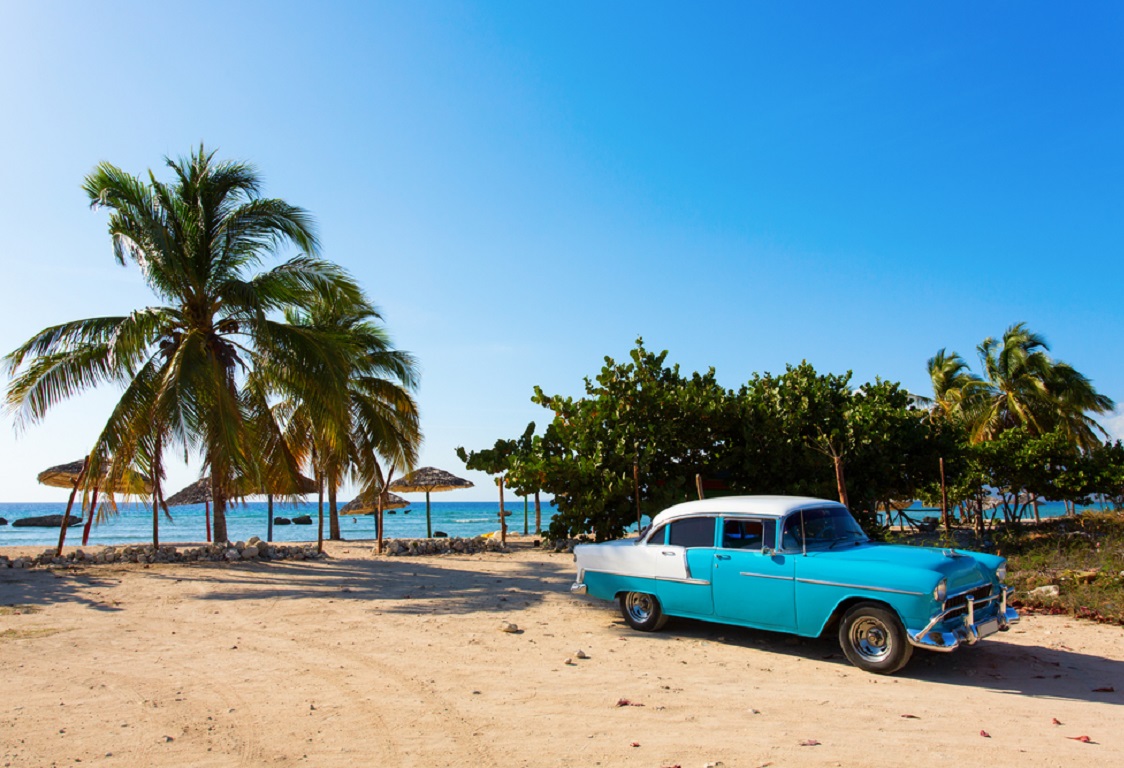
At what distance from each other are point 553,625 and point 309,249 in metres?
11.2

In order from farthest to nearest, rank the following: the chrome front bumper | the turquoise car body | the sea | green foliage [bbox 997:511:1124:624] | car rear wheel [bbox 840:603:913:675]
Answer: the sea
green foliage [bbox 997:511:1124:624]
car rear wheel [bbox 840:603:913:675]
the turquoise car body
the chrome front bumper

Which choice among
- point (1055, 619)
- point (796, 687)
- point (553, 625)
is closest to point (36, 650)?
point (553, 625)

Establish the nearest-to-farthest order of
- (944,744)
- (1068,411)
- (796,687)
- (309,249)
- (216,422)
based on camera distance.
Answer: (944,744) → (796,687) → (216,422) → (309,249) → (1068,411)

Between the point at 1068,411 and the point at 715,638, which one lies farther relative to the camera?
the point at 1068,411

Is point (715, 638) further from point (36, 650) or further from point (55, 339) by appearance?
point (55, 339)

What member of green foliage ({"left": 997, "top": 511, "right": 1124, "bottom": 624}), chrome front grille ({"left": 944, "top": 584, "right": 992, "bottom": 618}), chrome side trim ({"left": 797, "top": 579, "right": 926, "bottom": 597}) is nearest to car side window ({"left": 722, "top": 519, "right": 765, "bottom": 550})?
chrome side trim ({"left": 797, "top": 579, "right": 926, "bottom": 597})

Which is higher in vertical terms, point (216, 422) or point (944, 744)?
point (216, 422)

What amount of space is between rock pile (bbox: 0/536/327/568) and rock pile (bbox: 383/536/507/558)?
225 centimetres

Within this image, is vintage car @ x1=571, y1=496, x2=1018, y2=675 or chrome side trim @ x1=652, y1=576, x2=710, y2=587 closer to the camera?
vintage car @ x1=571, y1=496, x2=1018, y2=675

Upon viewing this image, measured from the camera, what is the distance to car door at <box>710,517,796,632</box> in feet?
24.5

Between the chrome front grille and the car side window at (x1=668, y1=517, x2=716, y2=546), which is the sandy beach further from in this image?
the car side window at (x1=668, y1=517, x2=716, y2=546)

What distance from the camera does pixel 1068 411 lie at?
103 ft

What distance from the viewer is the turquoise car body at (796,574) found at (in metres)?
6.69

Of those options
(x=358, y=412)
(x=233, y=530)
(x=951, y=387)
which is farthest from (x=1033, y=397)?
(x=233, y=530)
